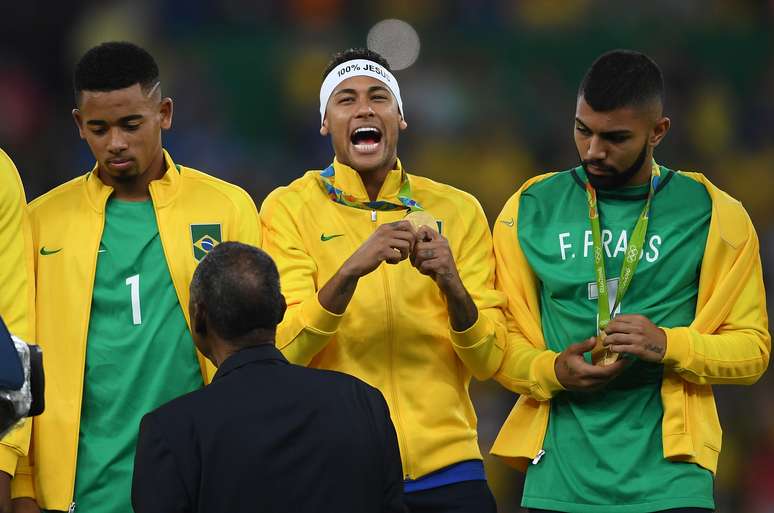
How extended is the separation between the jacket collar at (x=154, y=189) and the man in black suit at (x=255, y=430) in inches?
35.7

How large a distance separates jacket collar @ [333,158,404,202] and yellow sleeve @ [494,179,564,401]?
34 centimetres

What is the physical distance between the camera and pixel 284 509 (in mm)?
3084

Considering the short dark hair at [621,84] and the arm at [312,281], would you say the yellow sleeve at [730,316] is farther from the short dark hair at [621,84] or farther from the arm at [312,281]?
the arm at [312,281]

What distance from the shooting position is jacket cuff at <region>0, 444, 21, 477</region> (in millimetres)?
3805

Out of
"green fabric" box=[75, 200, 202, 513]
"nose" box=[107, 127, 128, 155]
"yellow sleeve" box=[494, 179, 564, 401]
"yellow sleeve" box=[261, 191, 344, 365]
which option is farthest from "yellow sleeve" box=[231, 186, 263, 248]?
"yellow sleeve" box=[494, 179, 564, 401]

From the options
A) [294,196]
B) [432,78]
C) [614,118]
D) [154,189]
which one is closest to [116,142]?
[154,189]

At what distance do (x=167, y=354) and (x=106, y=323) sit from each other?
199 millimetres

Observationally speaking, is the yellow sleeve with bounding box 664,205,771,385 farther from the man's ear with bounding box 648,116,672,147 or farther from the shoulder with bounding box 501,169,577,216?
the shoulder with bounding box 501,169,577,216

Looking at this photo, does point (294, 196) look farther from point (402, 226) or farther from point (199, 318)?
point (199, 318)

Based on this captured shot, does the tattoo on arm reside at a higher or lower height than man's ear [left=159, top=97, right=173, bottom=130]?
lower

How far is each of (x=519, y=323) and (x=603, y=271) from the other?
1.03 feet

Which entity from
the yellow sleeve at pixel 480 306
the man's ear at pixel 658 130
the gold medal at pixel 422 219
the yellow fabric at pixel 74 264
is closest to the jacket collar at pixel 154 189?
the yellow fabric at pixel 74 264

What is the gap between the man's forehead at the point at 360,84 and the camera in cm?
452

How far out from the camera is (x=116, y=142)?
13.5ft
